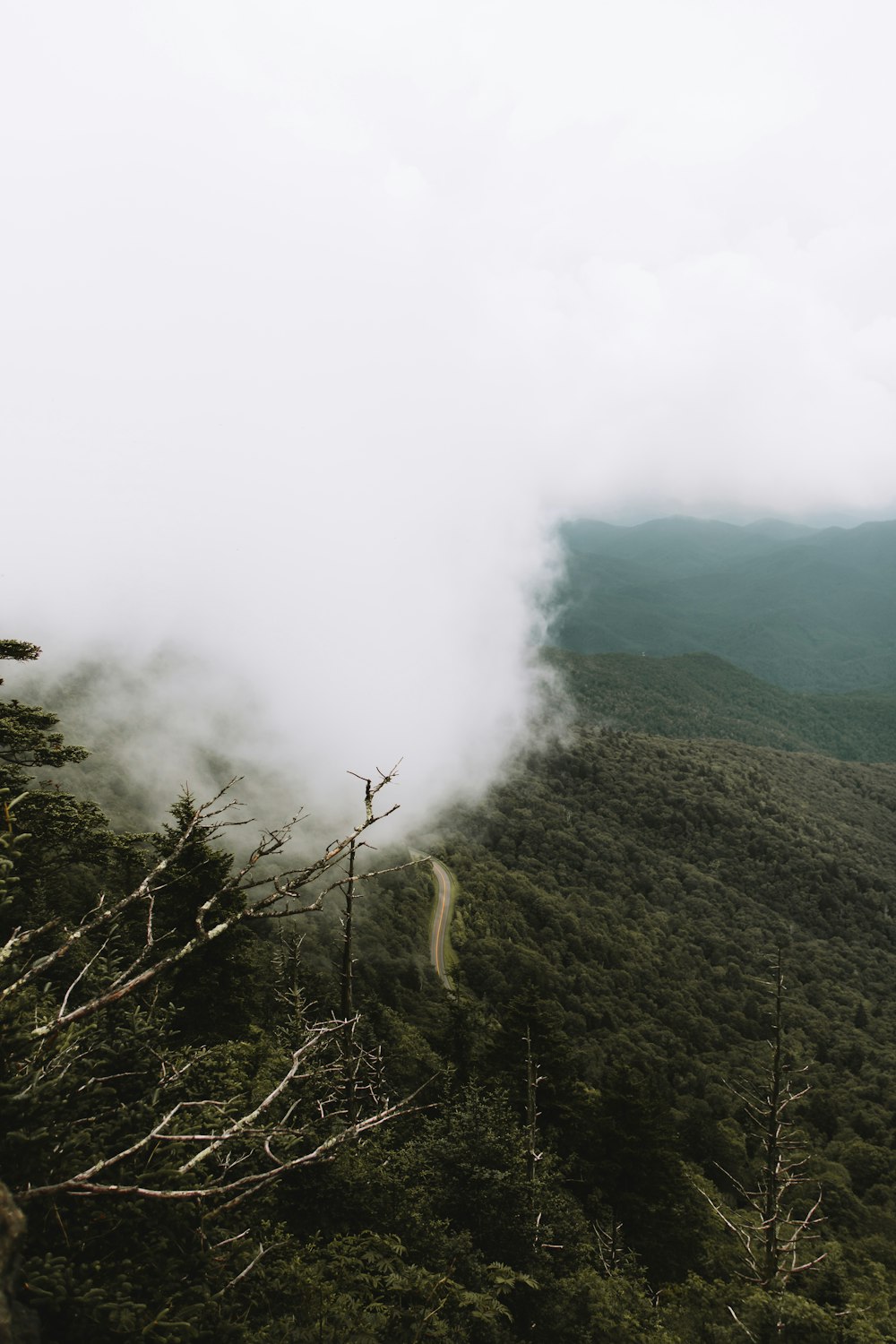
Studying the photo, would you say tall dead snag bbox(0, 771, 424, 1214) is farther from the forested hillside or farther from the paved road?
the paved road

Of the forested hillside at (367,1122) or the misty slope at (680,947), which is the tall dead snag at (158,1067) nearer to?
the forested hillside at (367,1122)

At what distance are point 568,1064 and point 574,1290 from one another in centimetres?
1946

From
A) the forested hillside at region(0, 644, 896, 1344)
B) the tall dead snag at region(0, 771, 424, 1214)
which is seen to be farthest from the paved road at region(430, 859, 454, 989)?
the tall dead snag at region(0, 771, 424, 1214)

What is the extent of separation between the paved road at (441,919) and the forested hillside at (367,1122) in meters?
2.97

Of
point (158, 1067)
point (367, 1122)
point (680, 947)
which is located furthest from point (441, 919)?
point (367, 1122)

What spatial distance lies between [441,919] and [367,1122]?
94.1 metres

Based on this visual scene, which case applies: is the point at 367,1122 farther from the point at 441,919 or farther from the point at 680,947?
the point at 680,947

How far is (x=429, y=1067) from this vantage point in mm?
35906

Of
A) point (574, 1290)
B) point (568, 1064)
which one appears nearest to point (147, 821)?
point (568, 1064)

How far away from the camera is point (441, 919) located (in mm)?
92750

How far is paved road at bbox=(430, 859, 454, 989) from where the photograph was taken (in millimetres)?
80062

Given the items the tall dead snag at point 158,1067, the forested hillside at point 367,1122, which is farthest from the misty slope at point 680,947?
the tall dead snag at point 158,1067

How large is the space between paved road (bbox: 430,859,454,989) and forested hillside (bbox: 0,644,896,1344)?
2.97m

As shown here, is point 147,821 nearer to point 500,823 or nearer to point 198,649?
point 500,823
